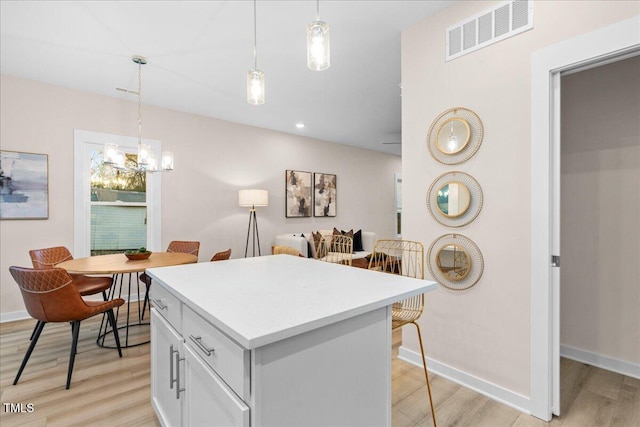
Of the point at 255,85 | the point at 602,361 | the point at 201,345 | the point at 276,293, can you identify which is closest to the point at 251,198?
the point at 255,85

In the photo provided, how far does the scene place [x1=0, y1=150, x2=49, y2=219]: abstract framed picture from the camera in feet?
11.0

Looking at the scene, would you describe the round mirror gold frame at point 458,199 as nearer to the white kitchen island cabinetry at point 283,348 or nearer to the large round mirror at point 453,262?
the large round mirror at point 453,262

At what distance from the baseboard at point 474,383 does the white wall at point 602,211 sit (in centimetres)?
Answer: 111

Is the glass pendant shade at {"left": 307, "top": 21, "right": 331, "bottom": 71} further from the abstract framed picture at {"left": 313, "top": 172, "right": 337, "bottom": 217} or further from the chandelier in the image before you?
the abstract framed picture at {"left": 313, "top": 172, "right": 337, "bottom": 217}

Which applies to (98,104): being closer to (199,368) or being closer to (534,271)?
(199,368)

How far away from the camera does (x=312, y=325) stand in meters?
0.89

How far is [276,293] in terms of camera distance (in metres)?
1.19

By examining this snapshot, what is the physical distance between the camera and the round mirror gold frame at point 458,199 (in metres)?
2.10

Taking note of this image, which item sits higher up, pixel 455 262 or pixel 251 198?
pixel 251 198

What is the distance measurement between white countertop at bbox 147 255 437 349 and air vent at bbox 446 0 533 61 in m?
1.70

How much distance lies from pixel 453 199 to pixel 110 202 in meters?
4.13

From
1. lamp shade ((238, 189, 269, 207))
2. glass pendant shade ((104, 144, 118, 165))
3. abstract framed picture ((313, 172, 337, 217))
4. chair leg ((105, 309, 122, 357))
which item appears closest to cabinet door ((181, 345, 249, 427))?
chair leg ((105, 309, 122, 357))

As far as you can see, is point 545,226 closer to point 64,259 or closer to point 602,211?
point 602,211

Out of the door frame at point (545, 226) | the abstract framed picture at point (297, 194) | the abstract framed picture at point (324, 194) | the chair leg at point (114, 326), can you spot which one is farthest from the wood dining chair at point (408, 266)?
the abstract framed picture at point (324, 194)
